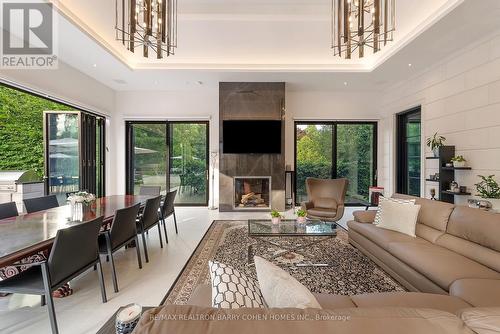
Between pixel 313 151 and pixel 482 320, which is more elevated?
pixel 313 151

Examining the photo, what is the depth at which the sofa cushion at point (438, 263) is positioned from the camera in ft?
6.09

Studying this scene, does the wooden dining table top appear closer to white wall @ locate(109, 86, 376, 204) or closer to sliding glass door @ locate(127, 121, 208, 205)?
sliding glass door @ locate(127, 121, 208, 205)

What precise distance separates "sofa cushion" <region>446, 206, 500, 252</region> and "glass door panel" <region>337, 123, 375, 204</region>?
4.24 metres

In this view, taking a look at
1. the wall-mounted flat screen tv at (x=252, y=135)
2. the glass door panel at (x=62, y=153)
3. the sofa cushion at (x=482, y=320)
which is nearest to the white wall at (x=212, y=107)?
the wall-mounted flat screen tv at (x=252, y=135)

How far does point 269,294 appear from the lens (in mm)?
1058

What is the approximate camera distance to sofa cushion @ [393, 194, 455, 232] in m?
2.65

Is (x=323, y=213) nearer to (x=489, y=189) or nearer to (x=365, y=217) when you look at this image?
→ (x=365, y=217)

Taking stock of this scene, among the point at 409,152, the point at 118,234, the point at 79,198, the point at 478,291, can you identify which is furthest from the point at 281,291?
the point at 409,152

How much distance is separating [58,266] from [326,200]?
4053 millimetres

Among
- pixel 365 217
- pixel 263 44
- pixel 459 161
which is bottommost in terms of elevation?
pixel 365 217

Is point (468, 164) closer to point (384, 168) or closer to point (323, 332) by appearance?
point (384, 168)

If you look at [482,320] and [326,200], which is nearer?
[482,320]

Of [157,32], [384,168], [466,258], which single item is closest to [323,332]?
[466,258]

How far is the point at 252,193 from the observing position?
6.24m
